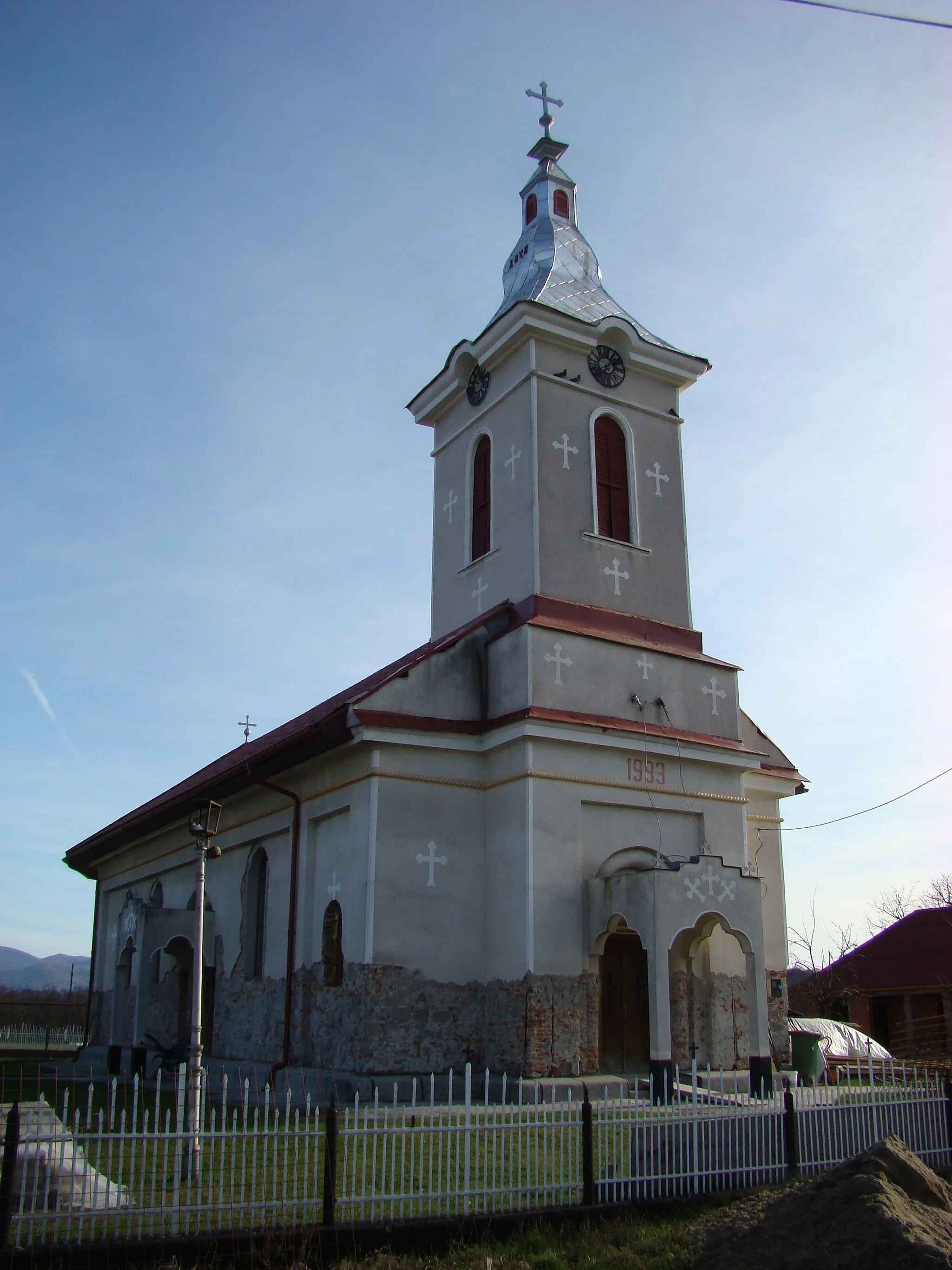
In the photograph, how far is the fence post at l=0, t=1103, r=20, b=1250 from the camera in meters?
7.68

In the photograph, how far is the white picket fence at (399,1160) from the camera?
323 inches

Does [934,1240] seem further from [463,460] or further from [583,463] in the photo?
[463,460]

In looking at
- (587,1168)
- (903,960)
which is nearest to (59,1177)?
(587,1168)

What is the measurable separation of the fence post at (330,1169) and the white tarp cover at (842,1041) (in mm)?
16975

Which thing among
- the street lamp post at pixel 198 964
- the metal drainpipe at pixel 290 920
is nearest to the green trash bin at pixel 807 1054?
the metal drainpipe at pixel 290 920

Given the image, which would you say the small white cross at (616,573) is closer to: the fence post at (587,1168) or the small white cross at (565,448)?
the small white cross at (565,448)

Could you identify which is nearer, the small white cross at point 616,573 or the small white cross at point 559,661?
the small white cross at point 559,661

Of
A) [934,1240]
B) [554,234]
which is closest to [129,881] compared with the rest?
[554,234]

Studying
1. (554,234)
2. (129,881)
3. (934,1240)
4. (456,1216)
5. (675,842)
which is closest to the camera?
(934,1240)

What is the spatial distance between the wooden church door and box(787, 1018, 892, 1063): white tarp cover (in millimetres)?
7277

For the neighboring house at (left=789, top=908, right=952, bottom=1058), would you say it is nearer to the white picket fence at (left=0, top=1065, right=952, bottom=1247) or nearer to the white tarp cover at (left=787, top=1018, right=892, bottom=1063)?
Answer: the white tarp cover at (left=787, top=1018, right=892, bottom=1063)

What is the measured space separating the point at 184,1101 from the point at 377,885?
23.4ft

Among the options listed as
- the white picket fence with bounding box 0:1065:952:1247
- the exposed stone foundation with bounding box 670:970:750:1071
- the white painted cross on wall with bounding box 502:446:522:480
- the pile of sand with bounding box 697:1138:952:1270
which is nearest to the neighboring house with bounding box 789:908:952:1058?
the exposed stone foundation with bounding box 670:970:750:1071

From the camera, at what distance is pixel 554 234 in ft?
78.3
